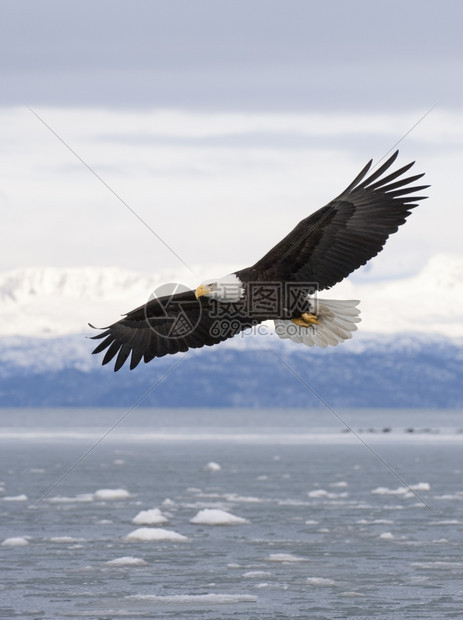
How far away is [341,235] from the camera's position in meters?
9.41

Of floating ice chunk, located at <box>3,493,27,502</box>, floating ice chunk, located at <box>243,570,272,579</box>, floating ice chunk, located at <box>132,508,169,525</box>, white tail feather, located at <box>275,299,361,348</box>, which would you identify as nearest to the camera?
white tail feather, located at <box>275,299,361,348</box>

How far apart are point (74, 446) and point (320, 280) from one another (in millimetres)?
53968

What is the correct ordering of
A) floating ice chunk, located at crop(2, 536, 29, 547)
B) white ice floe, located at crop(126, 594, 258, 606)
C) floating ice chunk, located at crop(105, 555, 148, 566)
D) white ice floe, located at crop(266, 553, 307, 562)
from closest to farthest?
1. white ice floe, located at crop(126, 594, 258, 606)
2. floating ice chunk, located at crop(105, 555, 148, 566)
3. white ice floe, located at crop(266, 553, 307, 562)
4. floating ice chunk, located at crop(2, 536, 29, 547)

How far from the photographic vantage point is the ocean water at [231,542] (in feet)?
57.8

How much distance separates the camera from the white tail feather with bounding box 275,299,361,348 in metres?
10.2

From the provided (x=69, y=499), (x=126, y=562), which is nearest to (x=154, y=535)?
(x=126, y=562)

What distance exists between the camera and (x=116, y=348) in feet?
35.0

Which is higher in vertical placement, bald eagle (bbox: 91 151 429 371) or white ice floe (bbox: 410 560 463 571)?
bald eagle (bbox: 91 151 429 371)

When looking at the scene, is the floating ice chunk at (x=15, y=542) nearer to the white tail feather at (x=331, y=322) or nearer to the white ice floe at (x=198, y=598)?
the white ice floe at (x=198, y=598)

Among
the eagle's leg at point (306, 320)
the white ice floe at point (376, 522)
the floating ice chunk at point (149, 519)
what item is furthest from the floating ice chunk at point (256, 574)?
the eagle's leg at point (306, 320)

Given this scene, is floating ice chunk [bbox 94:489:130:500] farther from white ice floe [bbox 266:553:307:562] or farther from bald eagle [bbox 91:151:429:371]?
bald eagle [bbox 91:151:429:371]

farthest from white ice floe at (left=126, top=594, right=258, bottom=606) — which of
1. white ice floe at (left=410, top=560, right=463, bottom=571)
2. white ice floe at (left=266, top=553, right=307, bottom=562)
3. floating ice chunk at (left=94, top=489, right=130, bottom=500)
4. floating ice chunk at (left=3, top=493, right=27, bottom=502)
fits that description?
floating ice chunk at (left=94, top=489, right=130, bottom=500)

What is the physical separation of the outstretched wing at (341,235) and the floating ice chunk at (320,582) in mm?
10601

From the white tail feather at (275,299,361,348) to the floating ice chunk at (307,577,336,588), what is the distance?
31.6ft
